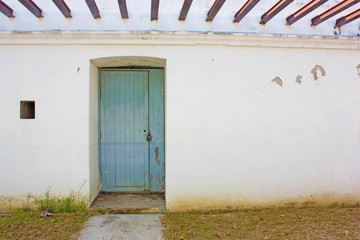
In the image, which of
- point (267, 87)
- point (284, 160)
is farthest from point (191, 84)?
point (284, 160)

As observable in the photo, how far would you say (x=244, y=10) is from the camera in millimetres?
4074

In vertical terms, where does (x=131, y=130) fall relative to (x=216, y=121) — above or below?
below

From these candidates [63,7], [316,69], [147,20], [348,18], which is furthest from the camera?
[316,69]

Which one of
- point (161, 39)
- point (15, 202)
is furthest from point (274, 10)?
point (15, 202)

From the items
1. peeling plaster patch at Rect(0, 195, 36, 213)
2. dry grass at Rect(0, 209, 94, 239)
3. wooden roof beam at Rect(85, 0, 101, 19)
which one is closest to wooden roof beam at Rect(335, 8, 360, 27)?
wooden roof beam at Rect(85, 0, 101, 19)

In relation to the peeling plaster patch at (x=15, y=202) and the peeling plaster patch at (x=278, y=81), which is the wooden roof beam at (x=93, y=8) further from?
the peeling plaster patch at (x=15, y=202)

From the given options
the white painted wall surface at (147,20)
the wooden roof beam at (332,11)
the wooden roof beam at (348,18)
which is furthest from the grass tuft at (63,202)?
the wooden roof beam at (348,18)

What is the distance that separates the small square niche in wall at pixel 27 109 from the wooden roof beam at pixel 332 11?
5.27 m

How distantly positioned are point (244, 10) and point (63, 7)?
2857mm

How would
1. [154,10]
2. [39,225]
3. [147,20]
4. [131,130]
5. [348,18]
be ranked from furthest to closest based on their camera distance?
[131,130] → [147,20] → [348,18] → [154,10] → [39,225]

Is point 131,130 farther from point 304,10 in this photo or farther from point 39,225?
point 304,10

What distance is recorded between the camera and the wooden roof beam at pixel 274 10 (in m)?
3.80

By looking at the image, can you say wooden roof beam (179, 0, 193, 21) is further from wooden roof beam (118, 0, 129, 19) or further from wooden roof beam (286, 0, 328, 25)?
wooden roof beam (286, 0, 328, 25)

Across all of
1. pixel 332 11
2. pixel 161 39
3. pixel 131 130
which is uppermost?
pixel 332 11
